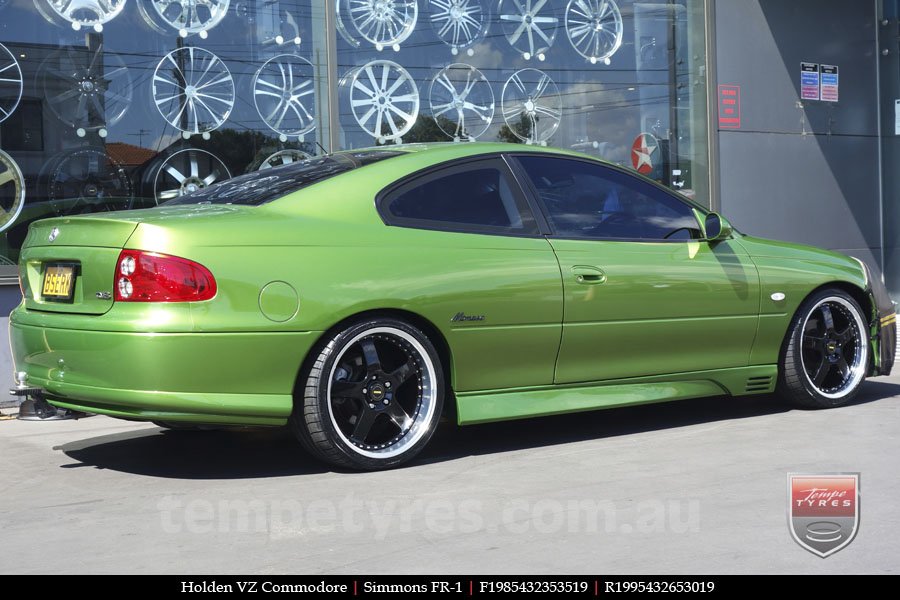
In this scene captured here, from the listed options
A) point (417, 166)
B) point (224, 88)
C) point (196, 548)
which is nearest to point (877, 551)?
point (196, 548)

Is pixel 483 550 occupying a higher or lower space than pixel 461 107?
lower

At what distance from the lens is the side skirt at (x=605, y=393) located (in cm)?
508

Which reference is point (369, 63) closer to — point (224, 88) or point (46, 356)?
point (224, 88)

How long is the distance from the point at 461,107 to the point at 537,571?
265 inches

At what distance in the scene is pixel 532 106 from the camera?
998cm

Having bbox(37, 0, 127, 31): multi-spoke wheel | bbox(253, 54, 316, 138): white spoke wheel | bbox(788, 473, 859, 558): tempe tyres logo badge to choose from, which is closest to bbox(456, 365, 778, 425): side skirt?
bbox(788, 473, 859, 558): tempe tyres logo badge

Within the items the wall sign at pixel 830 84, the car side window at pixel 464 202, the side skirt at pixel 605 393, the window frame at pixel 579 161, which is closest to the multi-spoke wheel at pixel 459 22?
the wall sign at pixel 830 84

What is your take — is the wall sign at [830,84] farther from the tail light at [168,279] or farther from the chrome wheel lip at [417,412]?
the tail light at [168,279]

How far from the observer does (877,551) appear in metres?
3.49

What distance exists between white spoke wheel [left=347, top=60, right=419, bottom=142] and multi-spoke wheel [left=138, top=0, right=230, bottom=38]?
1146mm

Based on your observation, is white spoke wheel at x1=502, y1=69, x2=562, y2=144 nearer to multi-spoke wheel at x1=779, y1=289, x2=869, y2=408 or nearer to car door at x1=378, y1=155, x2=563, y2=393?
multi-spoke wheel at x1=779, y1=289, x2=869, y2=408

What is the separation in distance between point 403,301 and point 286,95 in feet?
14.4

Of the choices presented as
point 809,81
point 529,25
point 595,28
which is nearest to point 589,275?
point 529,25

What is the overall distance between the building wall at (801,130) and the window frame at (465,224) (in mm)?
5626
